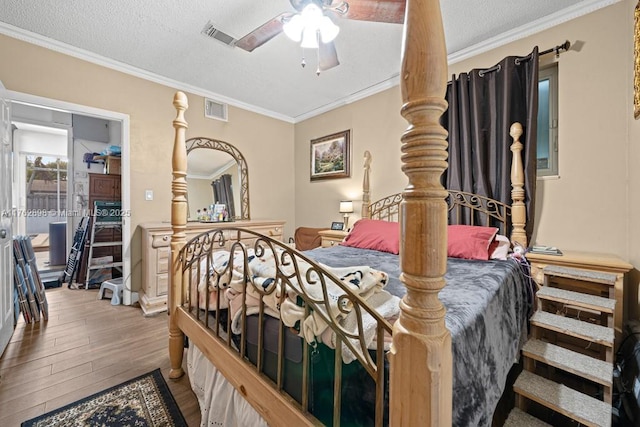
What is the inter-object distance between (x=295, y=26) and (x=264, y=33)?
33 cm

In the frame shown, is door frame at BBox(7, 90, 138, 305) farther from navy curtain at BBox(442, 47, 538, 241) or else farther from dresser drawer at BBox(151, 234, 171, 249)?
navy curtain at BBox(442, 47, 538, 241)

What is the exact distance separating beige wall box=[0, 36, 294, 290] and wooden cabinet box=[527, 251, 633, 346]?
3393 millimetres

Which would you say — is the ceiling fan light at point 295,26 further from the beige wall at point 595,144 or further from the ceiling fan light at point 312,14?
the beige wall at point 595,144

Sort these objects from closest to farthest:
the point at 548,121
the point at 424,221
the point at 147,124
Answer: the point at 424,221
the point at 548,121
the point at 147,124

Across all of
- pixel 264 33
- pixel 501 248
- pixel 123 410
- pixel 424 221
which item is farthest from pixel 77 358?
pixel 501 248

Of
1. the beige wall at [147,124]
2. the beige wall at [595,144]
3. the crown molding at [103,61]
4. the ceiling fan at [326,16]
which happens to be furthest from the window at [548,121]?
the crown molding at [103,61]

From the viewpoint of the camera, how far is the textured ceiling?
1997mm

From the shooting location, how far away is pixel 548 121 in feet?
7.06

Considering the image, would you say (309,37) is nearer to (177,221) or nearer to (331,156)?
(177,221)

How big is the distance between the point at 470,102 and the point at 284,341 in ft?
8.59

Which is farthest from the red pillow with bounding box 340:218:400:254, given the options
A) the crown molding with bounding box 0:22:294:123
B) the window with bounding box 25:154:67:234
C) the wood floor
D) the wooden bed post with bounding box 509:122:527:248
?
the window with bounding box 25:154:67:234

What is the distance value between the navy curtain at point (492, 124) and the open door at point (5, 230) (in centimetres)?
377

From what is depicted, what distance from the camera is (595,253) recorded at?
1.87 meters

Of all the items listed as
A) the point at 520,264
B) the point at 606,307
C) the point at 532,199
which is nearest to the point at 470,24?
the point at 532,199
